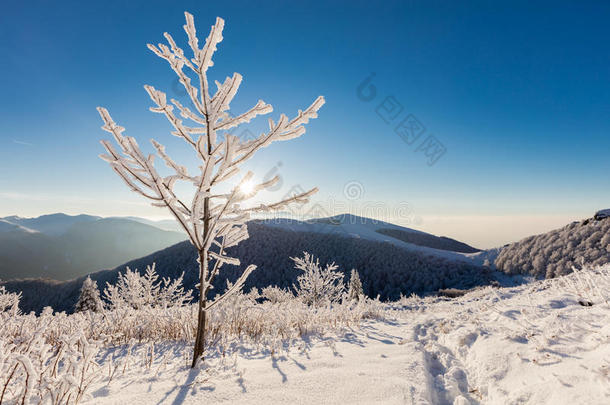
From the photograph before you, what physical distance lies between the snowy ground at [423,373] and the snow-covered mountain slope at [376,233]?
54370 mm

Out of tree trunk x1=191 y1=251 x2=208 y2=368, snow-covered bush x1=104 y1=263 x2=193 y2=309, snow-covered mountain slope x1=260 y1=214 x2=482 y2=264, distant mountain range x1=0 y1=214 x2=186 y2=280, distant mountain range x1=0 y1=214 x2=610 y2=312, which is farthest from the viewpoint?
distant mountain range x1=0 y1=214 x2=186 y2=280

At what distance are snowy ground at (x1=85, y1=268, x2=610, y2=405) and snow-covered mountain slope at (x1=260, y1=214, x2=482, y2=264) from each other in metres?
54.4

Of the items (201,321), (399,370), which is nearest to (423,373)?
(399,370)

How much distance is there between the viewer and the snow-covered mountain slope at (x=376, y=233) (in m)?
64.1

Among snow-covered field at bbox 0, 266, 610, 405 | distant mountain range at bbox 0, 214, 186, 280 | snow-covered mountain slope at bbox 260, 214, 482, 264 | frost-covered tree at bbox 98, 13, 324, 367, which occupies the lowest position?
distant mountain range at bbox 0, 214, 186, 280

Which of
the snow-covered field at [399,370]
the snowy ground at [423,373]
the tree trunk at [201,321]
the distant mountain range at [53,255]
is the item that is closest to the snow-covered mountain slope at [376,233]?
the snow-covered field at [399,370]

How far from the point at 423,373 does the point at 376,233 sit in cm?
8440

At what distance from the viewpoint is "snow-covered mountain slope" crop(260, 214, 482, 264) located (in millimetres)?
64062

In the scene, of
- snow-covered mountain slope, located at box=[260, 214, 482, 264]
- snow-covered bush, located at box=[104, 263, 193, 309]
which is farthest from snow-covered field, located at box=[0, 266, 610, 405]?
snow-covered mountain slope, located at box=[260, 214, 482, 264]

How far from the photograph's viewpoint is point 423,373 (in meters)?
2.12

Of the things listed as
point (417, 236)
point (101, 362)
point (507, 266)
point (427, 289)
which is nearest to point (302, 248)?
point (427, 289)

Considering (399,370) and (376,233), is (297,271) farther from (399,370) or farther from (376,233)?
(399,370)

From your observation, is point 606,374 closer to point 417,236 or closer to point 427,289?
point 427,289

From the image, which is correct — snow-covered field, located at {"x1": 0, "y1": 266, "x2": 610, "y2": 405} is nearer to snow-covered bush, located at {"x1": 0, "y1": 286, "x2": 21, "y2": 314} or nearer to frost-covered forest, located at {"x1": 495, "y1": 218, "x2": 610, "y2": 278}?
snow-covered bush, located at {"x1": 0, "y1": 286, "x2": 21, "y2": 314}
